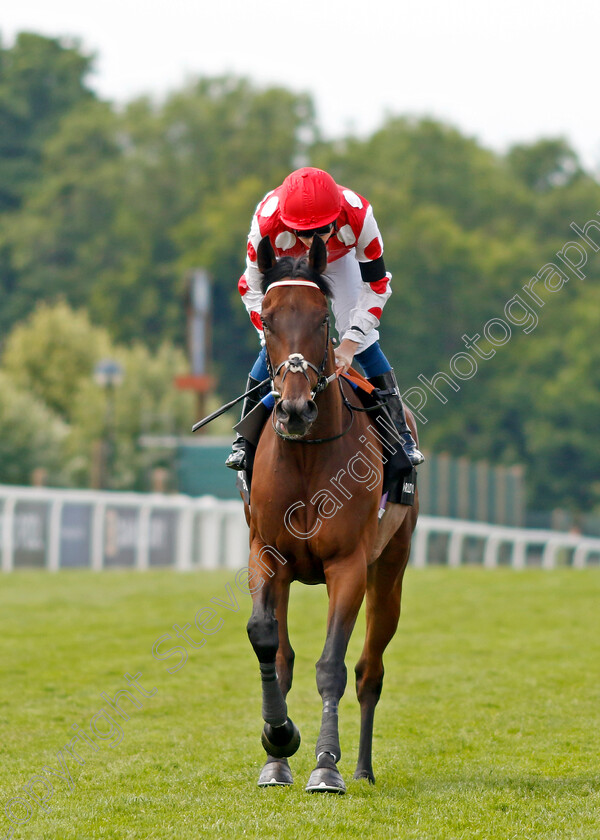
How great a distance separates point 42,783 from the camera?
18.1 feet

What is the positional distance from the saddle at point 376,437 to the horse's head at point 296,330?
60 centimetres

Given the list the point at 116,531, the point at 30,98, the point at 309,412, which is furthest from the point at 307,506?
the point at 30,98

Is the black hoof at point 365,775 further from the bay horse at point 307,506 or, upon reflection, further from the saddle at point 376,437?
the saddle at point 376,437

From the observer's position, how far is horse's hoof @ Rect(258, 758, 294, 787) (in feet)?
17.9

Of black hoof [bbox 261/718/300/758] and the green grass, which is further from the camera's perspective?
black hoof [bbox 261/718/300/758]

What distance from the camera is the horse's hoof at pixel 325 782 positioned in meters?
5.13

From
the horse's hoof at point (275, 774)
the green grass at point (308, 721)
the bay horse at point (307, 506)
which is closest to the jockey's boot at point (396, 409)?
the bay horse at point (307, 506)

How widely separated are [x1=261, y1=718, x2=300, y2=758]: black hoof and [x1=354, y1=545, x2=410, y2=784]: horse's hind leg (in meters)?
0.56

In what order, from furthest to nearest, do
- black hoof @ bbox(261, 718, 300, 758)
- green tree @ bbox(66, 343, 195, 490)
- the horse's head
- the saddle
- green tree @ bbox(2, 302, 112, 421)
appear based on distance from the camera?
green tree @ bbox(2, 302, 112, 421) → green tree @ bbox(66, 343, 195, 490) → the saddle → black hoof @ bbox(261, 718, 300, 758) → the horse's head

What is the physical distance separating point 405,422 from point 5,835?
9.58ft

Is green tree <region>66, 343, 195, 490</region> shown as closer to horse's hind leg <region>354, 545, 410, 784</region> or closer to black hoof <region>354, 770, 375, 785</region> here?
horse's hind leg <region>354, 545, 410, 784</region>

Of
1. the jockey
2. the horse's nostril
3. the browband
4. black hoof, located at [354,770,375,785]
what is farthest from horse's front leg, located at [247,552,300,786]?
the browband

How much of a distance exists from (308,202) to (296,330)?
25.5 inches

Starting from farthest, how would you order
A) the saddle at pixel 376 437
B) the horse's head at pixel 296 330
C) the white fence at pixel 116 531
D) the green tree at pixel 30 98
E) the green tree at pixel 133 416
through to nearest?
the green tree at pixel 30 98 → the green tree at pixel 133 416 → the white fence at pixel 116 531 → the saddle at pixel 376 437 → the horse's head at pixel 296 330
